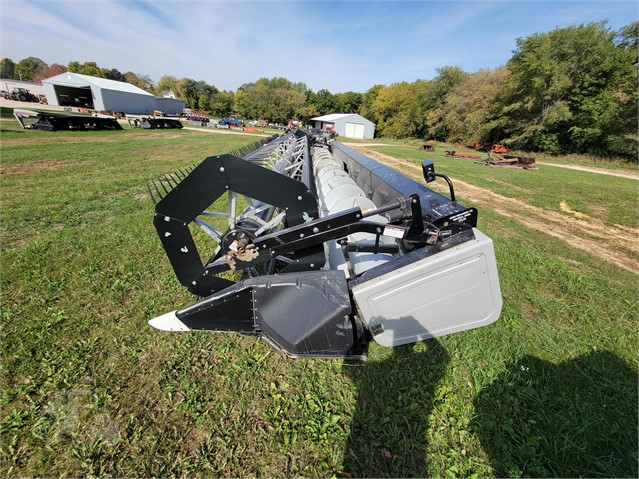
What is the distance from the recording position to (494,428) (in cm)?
194

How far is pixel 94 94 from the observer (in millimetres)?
40094

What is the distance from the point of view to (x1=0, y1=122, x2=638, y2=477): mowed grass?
174 cm

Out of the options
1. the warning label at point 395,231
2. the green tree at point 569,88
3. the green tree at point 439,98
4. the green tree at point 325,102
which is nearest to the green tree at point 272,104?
the green tree at point 325,102

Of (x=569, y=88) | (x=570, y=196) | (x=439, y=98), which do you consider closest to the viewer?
(x=570, y=196)

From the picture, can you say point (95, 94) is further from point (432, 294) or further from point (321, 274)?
point (432, 294)

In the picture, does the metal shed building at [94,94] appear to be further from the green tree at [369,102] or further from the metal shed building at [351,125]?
the green tree at [369,102]

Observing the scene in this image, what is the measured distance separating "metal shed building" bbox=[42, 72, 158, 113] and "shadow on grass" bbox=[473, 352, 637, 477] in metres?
54.8

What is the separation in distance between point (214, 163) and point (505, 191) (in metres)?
10.4

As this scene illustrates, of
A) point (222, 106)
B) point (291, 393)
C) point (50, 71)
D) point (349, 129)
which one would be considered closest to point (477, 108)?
point (349, 129)

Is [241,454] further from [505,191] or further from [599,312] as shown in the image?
[505,191]

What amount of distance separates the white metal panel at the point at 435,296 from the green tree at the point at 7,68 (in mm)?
152389

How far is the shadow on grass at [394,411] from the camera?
5.74 ft

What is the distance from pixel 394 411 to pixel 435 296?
909 mm

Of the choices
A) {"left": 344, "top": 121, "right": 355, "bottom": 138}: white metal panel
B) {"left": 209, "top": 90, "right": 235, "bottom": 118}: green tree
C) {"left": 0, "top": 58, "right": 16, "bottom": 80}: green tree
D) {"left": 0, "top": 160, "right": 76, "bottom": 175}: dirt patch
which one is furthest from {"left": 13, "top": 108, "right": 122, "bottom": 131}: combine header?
{"left": 0, "top": 58, "right": 16, "bottom": 80}: green tree
